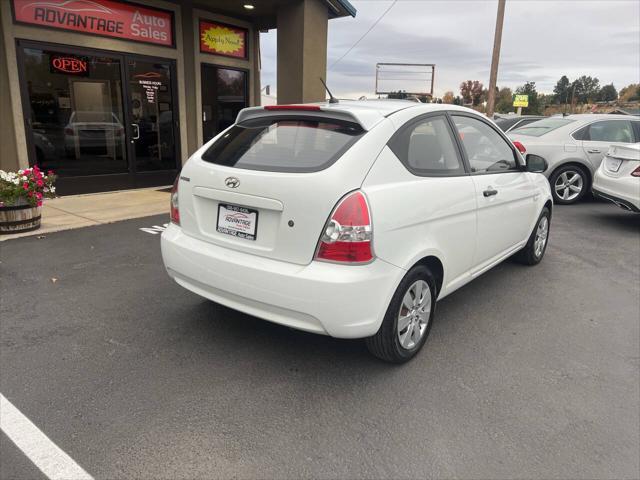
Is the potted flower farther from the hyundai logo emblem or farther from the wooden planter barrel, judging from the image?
the hyundai logo emblem

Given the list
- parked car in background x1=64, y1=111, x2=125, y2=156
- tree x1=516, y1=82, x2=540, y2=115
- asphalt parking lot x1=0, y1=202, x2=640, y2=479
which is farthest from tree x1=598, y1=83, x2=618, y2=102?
asphalt parking lot x1=0, y1=202, x2=640, y2=479

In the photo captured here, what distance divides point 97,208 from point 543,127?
8409 mm

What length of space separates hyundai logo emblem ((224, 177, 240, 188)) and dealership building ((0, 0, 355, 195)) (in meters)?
6.55

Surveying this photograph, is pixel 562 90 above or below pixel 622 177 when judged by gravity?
above

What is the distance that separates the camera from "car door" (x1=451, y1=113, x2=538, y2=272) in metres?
3.77

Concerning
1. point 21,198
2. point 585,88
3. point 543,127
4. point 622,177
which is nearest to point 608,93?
point 585,88

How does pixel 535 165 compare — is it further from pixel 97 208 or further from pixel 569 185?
pixel 97 208

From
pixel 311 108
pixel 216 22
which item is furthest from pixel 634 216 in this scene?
pixel 216 22

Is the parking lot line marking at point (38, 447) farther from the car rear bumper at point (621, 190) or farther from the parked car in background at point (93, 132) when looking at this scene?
the car rear bumper at point (621, 190)

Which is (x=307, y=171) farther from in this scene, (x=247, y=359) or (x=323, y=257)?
(x=247, y=359)

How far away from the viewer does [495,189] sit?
3938 mm

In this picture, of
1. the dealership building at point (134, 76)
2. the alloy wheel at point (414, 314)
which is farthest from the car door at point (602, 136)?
the alloy wheel at point (414, 314)

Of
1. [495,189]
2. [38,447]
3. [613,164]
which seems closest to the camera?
[38,447]

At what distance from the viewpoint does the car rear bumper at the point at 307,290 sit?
2629 mm
